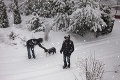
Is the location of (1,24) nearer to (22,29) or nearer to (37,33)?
(22,29)

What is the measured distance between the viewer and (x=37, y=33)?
46.3 feet

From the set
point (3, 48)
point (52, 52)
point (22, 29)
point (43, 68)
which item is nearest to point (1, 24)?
point (22, 29)

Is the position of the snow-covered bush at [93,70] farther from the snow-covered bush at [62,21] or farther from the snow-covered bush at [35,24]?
the snow-covered bush at [35,24]

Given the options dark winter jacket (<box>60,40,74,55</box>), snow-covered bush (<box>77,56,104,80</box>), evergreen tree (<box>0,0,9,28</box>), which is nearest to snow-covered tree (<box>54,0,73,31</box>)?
evergreen tree (<box>0,0,9,28</box>)

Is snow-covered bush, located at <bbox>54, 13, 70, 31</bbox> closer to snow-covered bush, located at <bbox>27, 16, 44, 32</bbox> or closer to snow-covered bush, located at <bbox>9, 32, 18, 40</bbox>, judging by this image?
snow-covered bush, located at <bbox>27, 16, 44, 32</bbox>

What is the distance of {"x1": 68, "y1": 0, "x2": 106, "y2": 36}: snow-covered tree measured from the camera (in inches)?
506

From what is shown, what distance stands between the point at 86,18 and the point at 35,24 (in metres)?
3.88

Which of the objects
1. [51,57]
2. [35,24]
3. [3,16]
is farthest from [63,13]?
[3,16]

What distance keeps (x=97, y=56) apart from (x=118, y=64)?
54.3 inches

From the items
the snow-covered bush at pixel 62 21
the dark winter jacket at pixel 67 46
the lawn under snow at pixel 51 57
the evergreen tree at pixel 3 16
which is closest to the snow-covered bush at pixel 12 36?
the lawn under snow at pixel 51 57

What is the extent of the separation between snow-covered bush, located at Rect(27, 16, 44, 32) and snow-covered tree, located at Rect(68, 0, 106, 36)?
2401mm

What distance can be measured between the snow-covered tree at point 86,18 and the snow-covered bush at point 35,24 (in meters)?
2.40


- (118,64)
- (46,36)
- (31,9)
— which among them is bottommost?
(118,64)

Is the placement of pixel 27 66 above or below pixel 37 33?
below
